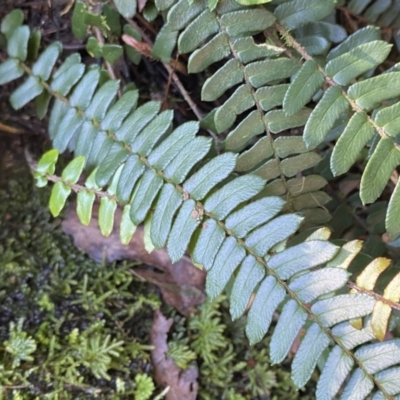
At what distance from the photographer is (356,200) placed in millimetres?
2037

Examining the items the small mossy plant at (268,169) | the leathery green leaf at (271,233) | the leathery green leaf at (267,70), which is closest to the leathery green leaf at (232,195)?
the small mossy plant at (268,169)

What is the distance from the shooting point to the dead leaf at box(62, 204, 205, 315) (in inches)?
85.4

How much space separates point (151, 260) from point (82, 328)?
408mm

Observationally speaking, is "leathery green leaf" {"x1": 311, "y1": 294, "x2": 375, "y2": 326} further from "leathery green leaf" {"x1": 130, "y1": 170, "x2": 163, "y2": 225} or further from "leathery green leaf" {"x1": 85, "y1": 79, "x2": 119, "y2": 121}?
"leathery green leaf" {"x1": 85, "y1": 79, "x2": 119, "y2": 121}

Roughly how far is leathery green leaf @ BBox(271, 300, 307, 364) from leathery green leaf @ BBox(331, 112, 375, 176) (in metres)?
0.43

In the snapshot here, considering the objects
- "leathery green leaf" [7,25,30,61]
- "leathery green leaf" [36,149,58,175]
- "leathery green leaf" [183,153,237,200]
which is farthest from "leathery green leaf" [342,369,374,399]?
"leathery green leaf" [7,25,30,61]

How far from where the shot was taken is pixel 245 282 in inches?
60.5

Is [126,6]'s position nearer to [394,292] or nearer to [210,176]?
[210,176]

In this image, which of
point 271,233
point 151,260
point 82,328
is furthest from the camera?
point 151,260

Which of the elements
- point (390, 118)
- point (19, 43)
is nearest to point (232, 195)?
point (390, 118)

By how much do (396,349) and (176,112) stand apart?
130 centimetres

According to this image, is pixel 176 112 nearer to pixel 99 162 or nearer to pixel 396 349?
pixel 99 162

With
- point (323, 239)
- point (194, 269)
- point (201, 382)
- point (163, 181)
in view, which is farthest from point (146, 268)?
point (323, 239)

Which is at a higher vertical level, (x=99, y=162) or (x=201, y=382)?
(x=99, y=162)
